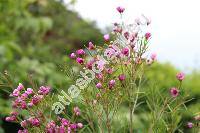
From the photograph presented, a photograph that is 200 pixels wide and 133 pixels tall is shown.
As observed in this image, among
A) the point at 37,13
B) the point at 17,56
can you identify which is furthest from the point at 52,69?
the point at 37,13

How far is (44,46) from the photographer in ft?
27.2

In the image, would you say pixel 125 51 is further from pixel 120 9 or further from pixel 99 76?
pixel 120 9

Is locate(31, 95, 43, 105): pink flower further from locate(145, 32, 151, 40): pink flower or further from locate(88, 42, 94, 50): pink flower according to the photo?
locate(145, 32, 151, 40): pink flower

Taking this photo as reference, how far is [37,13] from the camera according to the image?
9.23 m

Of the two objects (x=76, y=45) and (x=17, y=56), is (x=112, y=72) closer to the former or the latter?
(x=17, y=56)

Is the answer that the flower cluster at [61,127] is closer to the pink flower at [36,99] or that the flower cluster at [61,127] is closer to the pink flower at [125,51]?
the pink flower at [36,99]

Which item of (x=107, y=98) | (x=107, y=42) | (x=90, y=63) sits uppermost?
(x=107, y=42)

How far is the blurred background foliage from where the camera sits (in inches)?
214

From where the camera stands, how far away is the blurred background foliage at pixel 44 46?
5.44 m

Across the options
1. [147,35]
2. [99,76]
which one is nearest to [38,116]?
[99,76]

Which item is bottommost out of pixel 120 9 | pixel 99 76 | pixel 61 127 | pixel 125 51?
pixel 61 127

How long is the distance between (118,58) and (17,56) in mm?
5322

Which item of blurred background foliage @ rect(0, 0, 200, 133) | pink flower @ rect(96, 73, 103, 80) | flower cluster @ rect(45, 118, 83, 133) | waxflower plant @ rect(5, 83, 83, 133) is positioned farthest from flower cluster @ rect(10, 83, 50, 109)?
blurred background foliage @ rect(0, 0, 200, 133)

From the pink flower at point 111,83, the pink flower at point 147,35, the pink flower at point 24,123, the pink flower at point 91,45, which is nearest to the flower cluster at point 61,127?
the pink flower at point 24,123
